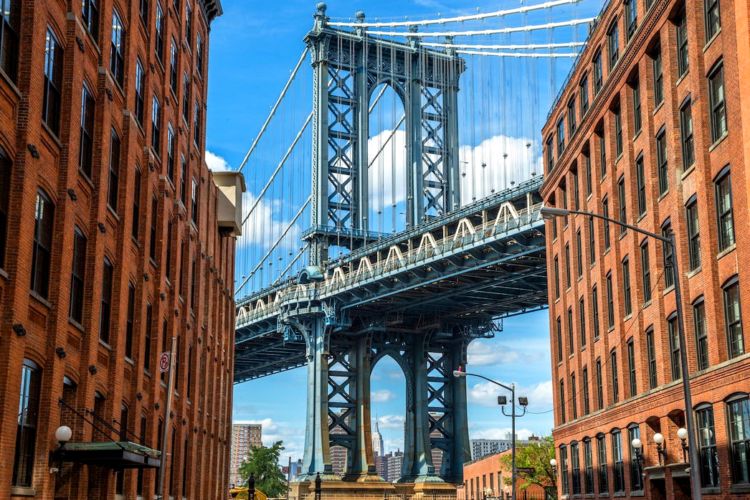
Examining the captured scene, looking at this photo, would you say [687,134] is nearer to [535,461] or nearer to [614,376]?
[614,376]

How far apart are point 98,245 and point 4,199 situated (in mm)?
6462

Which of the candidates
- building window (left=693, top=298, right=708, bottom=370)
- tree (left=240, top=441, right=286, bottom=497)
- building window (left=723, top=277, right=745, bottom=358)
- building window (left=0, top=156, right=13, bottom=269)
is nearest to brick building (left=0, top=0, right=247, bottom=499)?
building window (left=0, top=156, right=13, bottom=269)

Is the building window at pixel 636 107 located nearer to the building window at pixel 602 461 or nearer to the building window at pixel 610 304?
the building window at pixel 610 304

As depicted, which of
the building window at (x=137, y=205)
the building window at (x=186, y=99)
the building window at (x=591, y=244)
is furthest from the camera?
the building window at (x=591, y=244)

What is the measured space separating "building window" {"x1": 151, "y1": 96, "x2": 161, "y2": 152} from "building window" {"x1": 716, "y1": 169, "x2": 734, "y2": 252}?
1732cm

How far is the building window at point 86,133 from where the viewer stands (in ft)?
87.4

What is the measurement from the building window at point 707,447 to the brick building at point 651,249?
0.20 ft

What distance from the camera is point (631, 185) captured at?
38969 millimetres

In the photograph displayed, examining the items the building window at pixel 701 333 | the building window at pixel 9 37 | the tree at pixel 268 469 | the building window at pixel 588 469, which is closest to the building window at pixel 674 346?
the building window at pixel 701 333

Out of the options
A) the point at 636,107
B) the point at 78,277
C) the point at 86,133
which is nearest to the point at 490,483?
the point at 636,107

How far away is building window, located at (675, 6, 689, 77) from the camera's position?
33594 millimetres

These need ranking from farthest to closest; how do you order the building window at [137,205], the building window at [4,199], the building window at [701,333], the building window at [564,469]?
the building window at [564,469] < the building window at [137,205] < the building window at [701,333] < the building window at [4,199]

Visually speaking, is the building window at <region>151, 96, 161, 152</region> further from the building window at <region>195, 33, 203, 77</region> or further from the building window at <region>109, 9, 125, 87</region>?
the building window at <region>195, 33, 203, 77</region>

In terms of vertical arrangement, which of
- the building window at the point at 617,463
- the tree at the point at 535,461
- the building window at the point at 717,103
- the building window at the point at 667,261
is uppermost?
the building window at the point at 717,103
